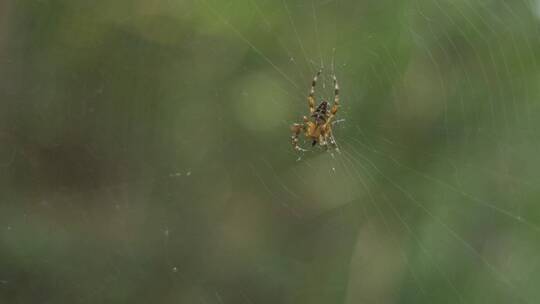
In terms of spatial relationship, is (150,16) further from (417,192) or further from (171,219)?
(417,192)

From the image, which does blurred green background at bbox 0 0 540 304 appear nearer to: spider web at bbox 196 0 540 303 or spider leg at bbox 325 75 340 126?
spider web at bbox 196 0 540 303

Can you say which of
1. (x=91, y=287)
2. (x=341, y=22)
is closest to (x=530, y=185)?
(x=341, y=22)

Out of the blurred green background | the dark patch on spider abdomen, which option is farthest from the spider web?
the dark patch on spider abdomen

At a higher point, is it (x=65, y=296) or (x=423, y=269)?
(x=423, y=269)

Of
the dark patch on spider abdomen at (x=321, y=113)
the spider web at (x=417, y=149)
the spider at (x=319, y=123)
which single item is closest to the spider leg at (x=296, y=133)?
the spider at (x=319, y=123)

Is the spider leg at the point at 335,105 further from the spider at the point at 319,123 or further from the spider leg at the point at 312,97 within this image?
the spider leg at the point at 312,97

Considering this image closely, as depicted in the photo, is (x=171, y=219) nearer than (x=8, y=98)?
No
